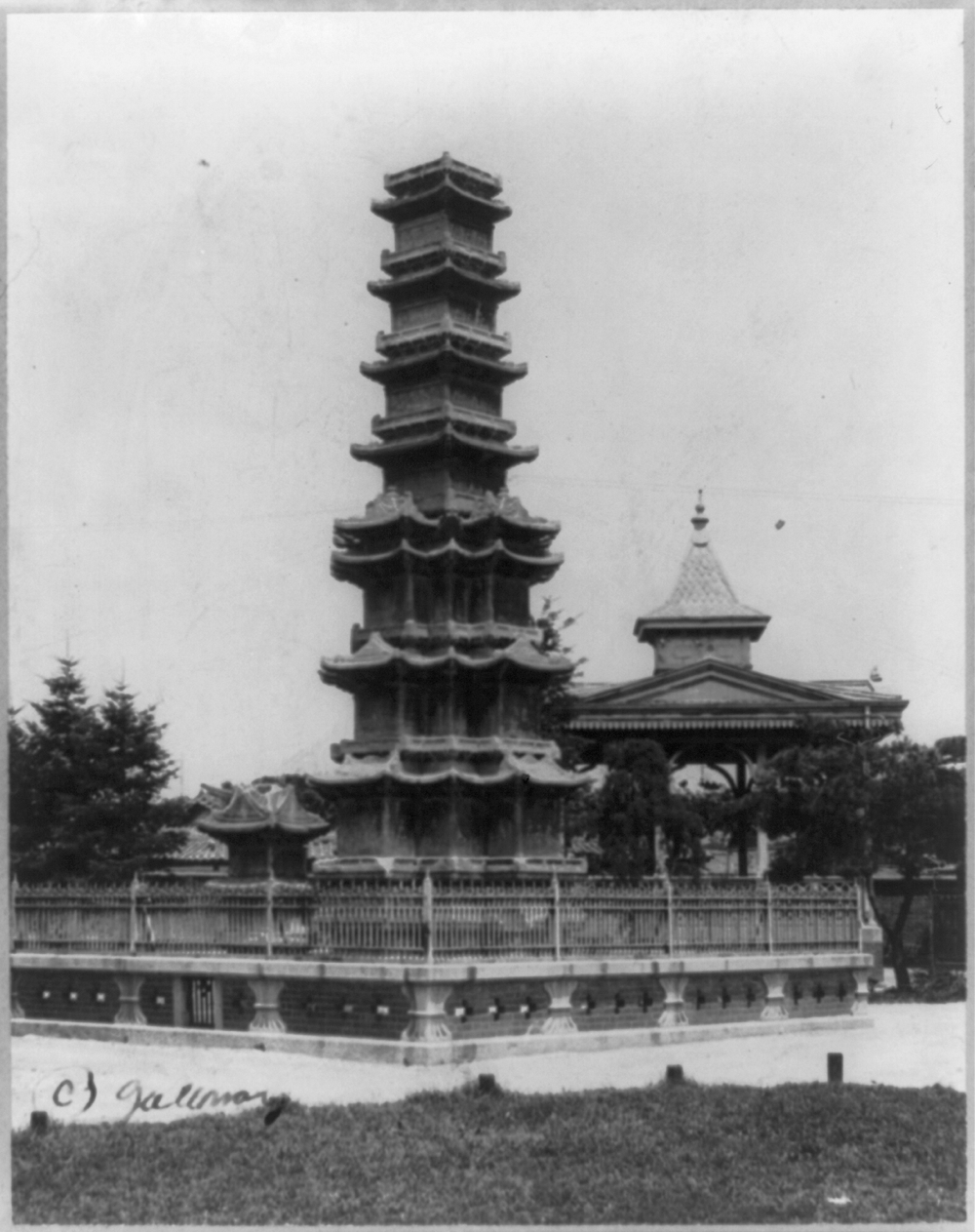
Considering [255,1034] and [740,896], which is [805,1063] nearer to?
[740,896]

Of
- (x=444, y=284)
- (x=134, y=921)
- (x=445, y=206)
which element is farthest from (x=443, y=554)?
(x=134, y=921)

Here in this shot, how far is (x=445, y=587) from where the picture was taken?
2653cm

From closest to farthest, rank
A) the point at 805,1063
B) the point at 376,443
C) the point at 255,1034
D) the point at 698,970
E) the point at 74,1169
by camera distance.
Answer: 1. the point at 74,1169
2. the point at 805,1063
3. the point at 255,1034
4. the point at 698,970
5. the point at 376,443

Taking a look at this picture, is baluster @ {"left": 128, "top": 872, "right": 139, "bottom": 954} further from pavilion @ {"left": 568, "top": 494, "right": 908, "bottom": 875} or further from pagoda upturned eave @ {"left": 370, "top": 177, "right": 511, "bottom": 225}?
pavilion @ {"left": 568, "top": 494, "right": 908, "bottom": 875}

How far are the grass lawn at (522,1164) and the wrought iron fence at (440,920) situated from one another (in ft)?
15.6

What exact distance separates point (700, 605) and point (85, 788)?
17.1m

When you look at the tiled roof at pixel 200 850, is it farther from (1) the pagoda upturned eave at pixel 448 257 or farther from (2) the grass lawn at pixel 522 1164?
(2) the grass lawn at pixel 522 1164

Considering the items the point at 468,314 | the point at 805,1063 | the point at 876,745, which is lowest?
the point at 805,1063

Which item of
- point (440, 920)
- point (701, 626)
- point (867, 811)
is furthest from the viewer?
point (701, 626)

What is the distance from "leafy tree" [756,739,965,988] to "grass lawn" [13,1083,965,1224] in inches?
518

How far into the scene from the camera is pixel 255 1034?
20.8 metres

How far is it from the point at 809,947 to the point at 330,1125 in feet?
39.0

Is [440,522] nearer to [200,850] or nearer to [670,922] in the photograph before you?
[670,922]

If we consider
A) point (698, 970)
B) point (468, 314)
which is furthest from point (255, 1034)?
point (468, 314)
